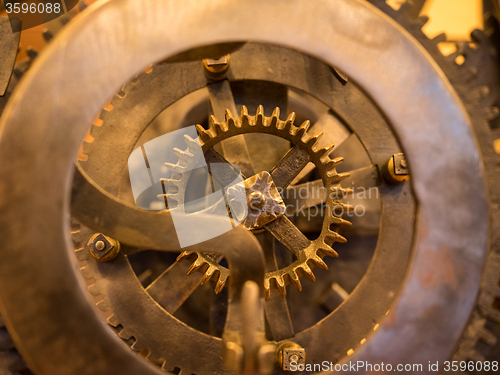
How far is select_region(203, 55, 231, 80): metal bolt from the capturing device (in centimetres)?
83

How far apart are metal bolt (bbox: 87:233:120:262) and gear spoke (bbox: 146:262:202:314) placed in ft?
0.51

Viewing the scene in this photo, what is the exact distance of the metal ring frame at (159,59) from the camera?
1.45 feet

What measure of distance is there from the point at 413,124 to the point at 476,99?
0.94ft

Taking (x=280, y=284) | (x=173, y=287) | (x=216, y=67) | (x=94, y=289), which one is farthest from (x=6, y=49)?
(x=280, y=284)

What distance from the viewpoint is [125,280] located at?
829 millimetres

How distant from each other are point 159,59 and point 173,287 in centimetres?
67

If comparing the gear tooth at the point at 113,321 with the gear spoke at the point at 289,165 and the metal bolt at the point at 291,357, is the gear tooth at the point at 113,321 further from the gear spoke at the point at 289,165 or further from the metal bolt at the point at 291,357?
the gear spoke at the point at 289,165

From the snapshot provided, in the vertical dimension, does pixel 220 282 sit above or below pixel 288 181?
below

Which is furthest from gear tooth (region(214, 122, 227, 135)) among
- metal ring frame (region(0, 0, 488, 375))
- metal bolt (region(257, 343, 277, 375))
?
metal bolt (region(257, 343, 277, 375))

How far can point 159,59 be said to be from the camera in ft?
1.51

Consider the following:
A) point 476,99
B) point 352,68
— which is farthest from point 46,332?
point 476,99

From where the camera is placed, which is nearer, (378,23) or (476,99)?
(378,23)

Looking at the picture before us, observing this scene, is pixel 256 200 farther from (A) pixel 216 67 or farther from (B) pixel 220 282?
(A) pixel 216 67

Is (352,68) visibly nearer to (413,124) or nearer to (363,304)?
(413,124)
